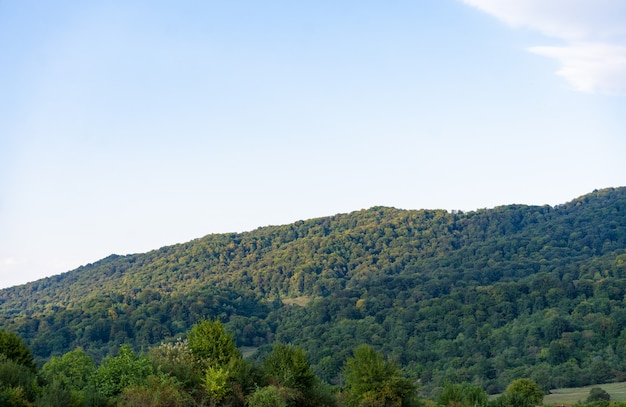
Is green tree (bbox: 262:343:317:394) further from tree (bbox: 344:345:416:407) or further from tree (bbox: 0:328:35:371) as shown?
tree (bbox: 0:328:35:371)

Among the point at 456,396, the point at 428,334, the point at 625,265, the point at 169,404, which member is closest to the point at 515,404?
the point at 456,396

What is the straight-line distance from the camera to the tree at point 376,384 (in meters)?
54.4

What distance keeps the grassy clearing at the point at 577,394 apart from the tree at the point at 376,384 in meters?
44.6

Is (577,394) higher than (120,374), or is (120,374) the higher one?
(120,374)

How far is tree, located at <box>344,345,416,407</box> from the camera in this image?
2142 inches

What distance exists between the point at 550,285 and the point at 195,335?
12264cm

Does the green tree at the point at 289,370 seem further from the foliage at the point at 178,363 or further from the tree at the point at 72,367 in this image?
the tree at the point at 72,367

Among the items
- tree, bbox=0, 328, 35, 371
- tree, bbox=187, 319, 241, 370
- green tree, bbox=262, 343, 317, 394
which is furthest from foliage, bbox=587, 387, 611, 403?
tree, bbox=0, 328, 35, 371

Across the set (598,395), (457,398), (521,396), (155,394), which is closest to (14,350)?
(155,394)

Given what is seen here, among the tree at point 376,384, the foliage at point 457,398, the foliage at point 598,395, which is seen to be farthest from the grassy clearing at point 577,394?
the tree at point 376,384

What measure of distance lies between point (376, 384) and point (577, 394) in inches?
2314

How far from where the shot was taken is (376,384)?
54.7 meters

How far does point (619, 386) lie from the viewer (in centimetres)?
10788

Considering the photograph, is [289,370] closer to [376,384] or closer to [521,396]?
[376,384]
